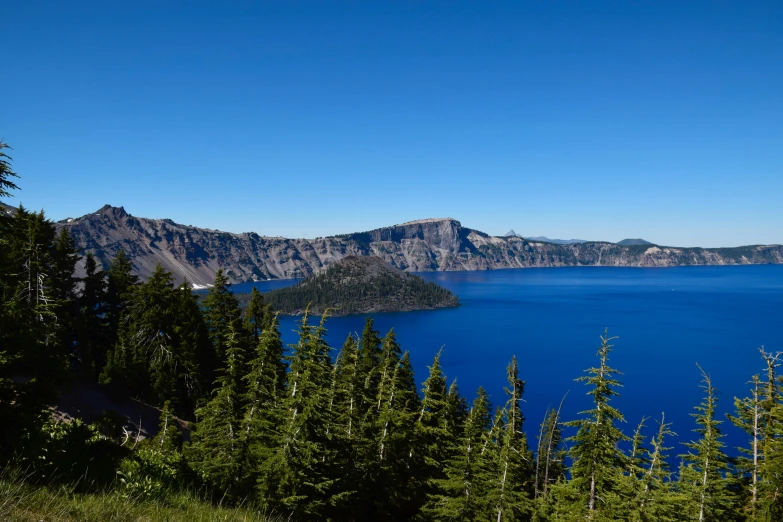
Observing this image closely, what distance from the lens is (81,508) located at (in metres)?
6.26

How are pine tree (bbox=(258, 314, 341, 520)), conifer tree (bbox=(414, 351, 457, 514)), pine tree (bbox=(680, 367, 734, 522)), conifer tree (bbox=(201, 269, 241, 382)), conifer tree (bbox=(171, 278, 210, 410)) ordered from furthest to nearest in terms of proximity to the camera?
conifer tree (bbox=(201, 269, 241, 382)) < conifer tree (bbox=(171, 278, 210, 410)) < conifer tree (bbox=(414, 351, 457, 514)) < pine tree (bbox=(680, 367, 734, 522)) < pine tree (bbox=(258, 314, 341, 520))

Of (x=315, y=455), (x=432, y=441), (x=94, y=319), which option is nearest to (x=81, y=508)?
(x=315, y=455)

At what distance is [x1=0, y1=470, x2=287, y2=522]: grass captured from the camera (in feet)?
18.6

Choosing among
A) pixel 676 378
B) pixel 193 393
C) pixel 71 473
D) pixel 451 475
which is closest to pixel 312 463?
pixel 451 475

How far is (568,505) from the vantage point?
19.0m

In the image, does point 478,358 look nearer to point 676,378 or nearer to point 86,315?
point 676,378

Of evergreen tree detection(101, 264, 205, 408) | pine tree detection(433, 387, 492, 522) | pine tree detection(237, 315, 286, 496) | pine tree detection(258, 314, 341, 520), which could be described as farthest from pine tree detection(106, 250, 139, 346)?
pine tree detection(433, 387, 492, 522)

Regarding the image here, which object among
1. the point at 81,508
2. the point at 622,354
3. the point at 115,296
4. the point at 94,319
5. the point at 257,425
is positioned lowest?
the point at 622,354

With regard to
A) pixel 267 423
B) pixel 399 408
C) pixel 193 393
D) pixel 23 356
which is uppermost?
pixel 23 356

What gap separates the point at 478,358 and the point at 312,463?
113m

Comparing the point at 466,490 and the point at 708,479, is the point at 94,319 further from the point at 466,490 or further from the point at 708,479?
the point at 708,479

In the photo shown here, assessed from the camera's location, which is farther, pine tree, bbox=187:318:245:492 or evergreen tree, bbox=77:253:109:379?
evergreen tree, bbox=77:253:109:379

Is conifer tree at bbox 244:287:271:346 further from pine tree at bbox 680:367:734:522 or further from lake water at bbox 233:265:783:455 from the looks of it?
lake water at bbox 233:265:783:455

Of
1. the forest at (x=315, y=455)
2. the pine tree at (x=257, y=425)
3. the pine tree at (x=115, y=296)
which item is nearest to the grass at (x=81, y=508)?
the forest at (x=315, y=455)
